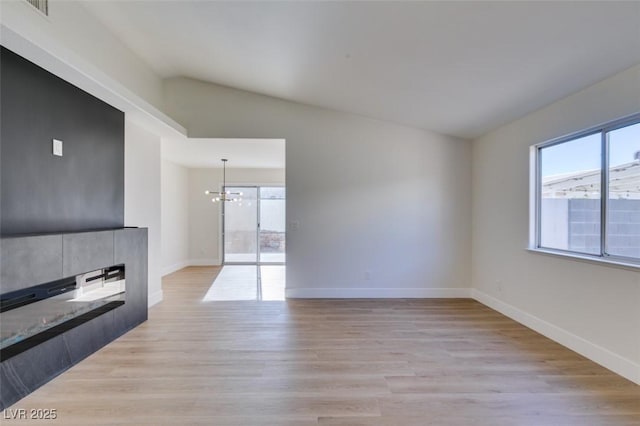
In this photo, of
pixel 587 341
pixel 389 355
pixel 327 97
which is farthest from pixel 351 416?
pixel 327 97

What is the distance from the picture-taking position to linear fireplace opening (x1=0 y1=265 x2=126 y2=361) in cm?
203

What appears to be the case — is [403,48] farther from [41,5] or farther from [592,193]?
[41,5]

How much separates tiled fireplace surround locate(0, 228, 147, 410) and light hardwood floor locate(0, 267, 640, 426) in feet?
0.37

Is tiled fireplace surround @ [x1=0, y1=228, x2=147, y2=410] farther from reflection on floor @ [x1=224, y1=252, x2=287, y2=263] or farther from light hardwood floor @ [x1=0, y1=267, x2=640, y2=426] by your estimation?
reflection on floor @ [x1=224, y1=252, x2=287, y2=263]

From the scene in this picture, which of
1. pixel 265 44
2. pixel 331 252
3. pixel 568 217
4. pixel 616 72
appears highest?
pixel 265 44

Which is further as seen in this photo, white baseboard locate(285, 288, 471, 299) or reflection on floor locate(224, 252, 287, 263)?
reflection on floor locate(224, 252, 287, 263)

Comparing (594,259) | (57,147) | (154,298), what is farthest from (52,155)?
(594,259)

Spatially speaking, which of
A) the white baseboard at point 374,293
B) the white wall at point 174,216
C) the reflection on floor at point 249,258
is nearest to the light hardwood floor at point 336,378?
Result: the white baseboard at point 374,293

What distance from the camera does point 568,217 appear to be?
298 centimetres

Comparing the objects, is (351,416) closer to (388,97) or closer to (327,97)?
(388,97)

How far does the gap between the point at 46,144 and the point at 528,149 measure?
4875 millimetres

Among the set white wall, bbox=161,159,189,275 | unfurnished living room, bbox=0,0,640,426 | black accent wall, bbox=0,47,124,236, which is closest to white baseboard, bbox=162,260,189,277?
white wall, bbox=161,159,189,275

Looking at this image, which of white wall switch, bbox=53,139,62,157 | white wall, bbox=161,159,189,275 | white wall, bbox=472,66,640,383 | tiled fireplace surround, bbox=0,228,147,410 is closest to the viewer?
tiled fireplace surround, bbox=0,228,147,410

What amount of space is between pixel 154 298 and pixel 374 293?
3.24 m
